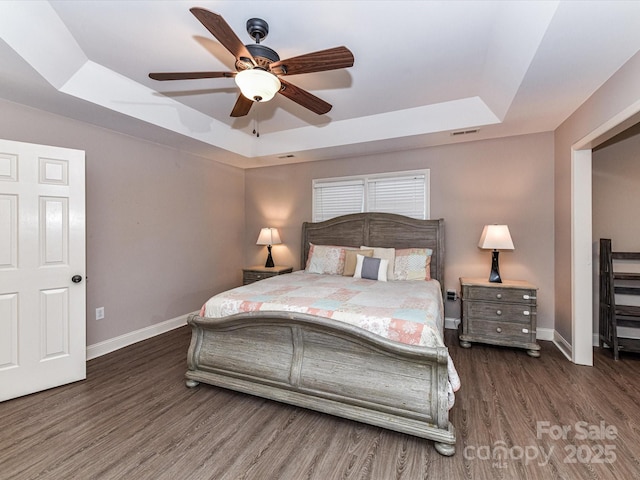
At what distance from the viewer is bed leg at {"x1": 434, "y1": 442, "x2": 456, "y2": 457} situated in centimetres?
173

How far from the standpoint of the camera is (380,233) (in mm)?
4145

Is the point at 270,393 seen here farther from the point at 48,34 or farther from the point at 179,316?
the point at 48,34

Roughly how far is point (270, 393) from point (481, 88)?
336 centimetres

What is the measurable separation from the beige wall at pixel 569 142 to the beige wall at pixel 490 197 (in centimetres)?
12

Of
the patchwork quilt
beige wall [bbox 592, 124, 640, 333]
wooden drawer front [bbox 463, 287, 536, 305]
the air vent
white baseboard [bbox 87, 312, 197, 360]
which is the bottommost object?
white baseboard [bbox 87, 312, 197, 360]

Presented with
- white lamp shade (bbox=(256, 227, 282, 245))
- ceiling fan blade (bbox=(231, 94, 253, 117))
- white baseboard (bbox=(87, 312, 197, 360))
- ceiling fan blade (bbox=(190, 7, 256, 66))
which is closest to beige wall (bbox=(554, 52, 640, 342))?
ceiling fan blade (bbox=(190, 7, 256, 66))

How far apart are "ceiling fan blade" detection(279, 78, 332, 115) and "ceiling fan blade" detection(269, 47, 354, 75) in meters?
0.14

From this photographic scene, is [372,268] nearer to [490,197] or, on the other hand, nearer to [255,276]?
[490,197]

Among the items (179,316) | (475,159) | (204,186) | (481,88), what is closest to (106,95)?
(204,186)

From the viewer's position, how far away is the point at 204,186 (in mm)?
4488

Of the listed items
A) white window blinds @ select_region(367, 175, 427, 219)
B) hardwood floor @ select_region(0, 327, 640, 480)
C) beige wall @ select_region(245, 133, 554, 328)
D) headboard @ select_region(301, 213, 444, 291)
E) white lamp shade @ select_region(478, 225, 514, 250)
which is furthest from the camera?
white window blinds @ select_region(367, 175, 427, 219)

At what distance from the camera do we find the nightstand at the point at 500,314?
10.2 ft

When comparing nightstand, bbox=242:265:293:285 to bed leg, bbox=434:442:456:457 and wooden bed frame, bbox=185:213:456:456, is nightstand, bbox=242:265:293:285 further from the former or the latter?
bed leg, bbox=434:442:456:457

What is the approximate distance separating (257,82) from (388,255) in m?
2.53
